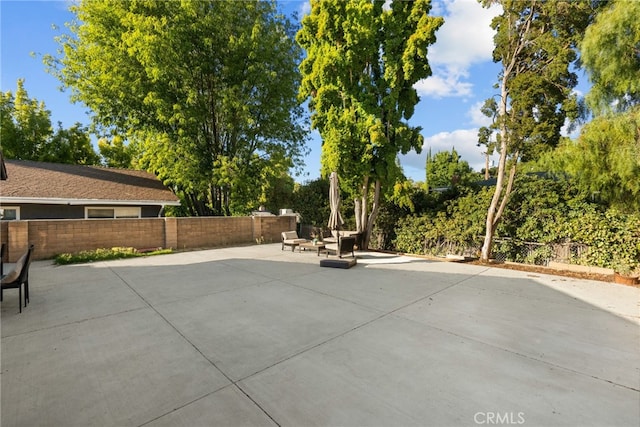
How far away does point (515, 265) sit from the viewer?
8.84 metres

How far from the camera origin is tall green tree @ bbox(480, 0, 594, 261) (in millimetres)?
7820

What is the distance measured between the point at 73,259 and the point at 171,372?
8.49m

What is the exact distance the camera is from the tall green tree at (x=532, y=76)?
308 inches

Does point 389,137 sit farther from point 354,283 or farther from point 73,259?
point 73,259

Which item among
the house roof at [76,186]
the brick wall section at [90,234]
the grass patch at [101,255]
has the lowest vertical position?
the grass patch at [101,255]

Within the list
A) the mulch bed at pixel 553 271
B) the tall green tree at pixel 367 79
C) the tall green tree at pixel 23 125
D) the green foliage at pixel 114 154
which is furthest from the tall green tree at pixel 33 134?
the mulch bed at pixel 553 271

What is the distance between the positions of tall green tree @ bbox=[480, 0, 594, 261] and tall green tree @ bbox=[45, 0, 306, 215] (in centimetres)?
993

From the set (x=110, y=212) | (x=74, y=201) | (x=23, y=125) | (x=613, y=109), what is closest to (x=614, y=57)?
(x=613, y=109)

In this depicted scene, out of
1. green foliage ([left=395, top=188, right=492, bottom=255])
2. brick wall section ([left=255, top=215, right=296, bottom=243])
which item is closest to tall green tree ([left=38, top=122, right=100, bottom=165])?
brick wall section ([left=255, top=215, right=296, bottom=243])

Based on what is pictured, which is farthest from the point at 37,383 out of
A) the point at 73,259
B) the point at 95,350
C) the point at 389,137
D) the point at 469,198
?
the point at 469,198

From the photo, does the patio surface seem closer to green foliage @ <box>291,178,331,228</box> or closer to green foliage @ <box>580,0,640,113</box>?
green foliage @ <box>580,0,640,113</box>

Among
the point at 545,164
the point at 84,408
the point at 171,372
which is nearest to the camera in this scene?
the point at 84,408

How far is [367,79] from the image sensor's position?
10766 millimetres

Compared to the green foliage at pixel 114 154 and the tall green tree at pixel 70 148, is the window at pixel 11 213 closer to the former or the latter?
the tall green tree at pixel 70 148
